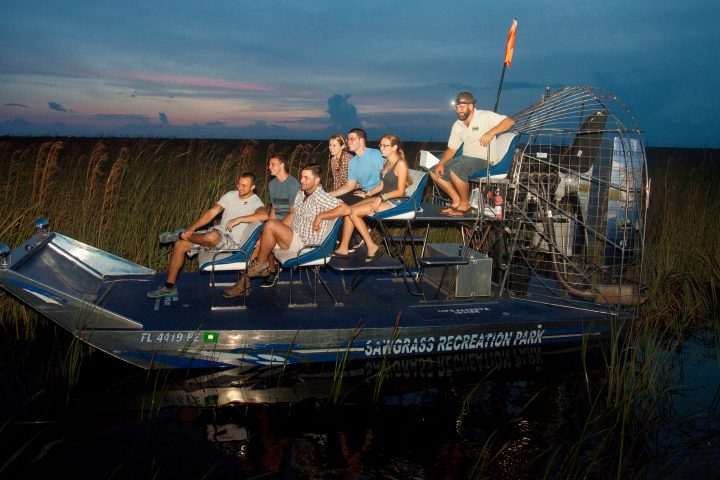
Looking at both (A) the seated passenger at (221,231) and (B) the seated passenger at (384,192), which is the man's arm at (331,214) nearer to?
(B) the seated passenger at (384,192)

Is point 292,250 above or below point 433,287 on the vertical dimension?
above

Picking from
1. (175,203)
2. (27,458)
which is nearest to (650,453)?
(27,458)

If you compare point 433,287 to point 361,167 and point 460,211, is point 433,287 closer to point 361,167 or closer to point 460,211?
point 460,211

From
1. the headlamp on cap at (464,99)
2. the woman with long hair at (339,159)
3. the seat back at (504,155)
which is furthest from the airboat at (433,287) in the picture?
the woman with long hair at (339,159)

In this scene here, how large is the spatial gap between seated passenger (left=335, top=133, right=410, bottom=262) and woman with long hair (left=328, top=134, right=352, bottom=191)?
0.67 metres

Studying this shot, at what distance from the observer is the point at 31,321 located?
25.1 feet

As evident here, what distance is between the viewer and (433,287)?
8219 millimetres

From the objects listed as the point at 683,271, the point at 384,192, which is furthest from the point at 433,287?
the point at 683,271

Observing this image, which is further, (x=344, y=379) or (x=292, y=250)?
(x=292, y=250)

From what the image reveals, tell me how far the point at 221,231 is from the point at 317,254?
4.01 feet

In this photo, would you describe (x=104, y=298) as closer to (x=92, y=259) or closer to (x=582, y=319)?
(x=92, y=259)

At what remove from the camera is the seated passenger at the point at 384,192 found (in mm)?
7438

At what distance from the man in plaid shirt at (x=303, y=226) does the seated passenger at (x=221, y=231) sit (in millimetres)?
376

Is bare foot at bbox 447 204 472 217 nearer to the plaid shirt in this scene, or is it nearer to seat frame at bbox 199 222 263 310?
the plaid shirt
